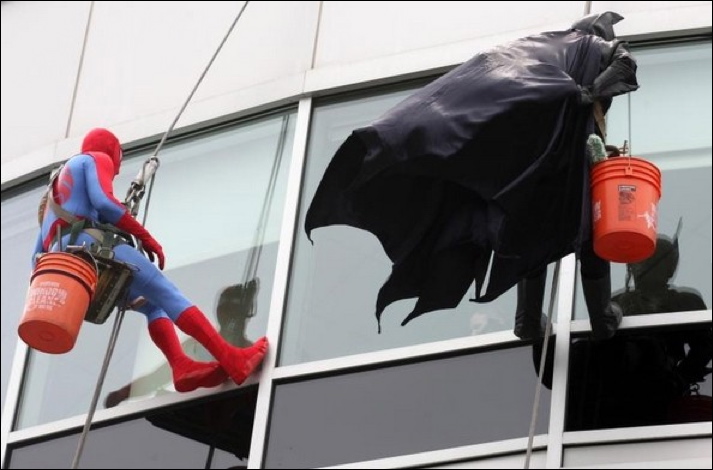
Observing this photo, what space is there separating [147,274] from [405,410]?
152cm

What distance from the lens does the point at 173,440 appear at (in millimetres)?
10695

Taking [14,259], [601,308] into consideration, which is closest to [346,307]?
[601,308]

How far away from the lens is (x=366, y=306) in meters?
10.5

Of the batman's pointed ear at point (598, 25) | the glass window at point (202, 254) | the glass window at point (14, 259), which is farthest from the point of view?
the glass window at point (14, 259)

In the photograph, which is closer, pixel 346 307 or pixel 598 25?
pixel 598 25

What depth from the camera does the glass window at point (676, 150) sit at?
10.0 meters

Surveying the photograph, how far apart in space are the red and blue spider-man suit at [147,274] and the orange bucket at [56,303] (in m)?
0.47

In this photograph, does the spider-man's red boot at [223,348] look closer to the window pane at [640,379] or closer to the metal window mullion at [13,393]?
the metal window mullion at [13,393]

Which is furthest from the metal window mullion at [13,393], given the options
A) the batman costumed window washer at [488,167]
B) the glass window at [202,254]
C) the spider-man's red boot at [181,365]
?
the batman costumed window washer at [488,167]

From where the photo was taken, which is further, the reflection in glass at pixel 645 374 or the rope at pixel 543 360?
the reflection in glass at pixel 645 374

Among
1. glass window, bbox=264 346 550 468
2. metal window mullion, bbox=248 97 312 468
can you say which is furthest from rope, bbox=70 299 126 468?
glass window, bbox=264 346 550 468

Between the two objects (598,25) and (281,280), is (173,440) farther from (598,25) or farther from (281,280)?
(598,25)

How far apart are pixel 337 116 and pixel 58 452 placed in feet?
7.87

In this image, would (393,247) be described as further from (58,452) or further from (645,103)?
(58,452)
